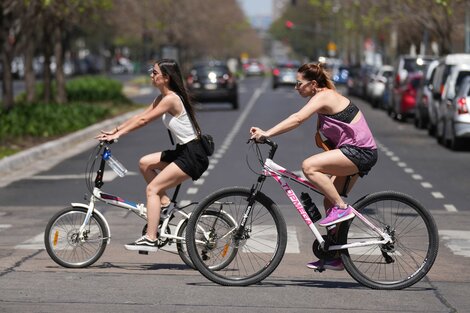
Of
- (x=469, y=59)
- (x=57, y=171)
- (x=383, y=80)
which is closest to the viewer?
(x=57, y=171)

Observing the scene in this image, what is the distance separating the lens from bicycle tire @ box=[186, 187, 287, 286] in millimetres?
9305

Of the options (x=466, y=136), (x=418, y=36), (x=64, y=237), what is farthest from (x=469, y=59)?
(x=418, y=36)

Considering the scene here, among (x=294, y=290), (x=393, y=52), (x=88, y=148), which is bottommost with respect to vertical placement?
(x=393, y=52)

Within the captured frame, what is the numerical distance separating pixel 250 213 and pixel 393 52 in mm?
78053

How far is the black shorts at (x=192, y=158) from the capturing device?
10.0m

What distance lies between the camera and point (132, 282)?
966cm

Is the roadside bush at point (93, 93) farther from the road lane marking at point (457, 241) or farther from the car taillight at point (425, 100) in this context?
the road lane marking at point (457, 241)

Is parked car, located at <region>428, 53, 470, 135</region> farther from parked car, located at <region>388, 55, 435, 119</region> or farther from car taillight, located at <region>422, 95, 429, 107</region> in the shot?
parked car, located at <region>388, 55, 435, 119</region>

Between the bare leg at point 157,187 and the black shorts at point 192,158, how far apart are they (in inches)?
1.7

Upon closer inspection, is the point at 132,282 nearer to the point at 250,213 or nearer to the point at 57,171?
the point at 250,213

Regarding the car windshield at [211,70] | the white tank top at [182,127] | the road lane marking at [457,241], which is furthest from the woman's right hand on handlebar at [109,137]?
the car windshield at [211,70]

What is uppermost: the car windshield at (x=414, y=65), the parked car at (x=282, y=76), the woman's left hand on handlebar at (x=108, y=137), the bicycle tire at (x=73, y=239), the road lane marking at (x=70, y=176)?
the woman's left hand on handlebar at (x=108, y=137)

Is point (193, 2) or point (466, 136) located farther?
point (193, 2)

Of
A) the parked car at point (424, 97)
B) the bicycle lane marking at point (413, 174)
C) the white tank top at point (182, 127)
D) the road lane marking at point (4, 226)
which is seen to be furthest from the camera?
the parked car at point (424, 97)
